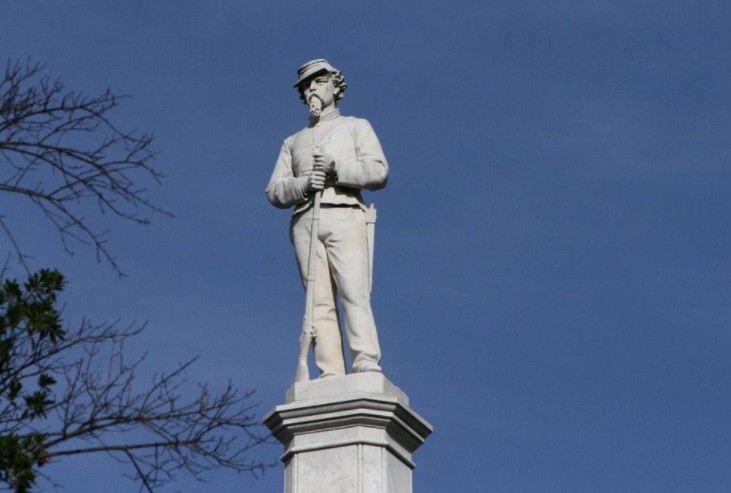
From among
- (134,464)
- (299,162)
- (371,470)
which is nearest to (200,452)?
(134,464)

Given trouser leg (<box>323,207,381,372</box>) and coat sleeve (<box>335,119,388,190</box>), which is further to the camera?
coat sleeve (<box>335,119,388,190</box>)

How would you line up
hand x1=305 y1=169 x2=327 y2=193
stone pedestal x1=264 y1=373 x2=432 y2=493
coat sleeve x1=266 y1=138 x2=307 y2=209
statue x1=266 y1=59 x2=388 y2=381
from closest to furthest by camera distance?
stone pedestal x1=264 y1=373 x2=432 y2=493 < statue x1=266 y1=59 x2=388 y2=381 < hand x1=305 y1=169 x2=327 y2=193 < coat sleeve x1=266 y1=138 x2=307 y2=209

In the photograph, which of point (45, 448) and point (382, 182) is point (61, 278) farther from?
point (382, 182)

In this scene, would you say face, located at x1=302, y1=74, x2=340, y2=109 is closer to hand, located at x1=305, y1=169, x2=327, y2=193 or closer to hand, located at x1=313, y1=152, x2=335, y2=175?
hand, located at x1=313, y1=152, x2=335, y2=175

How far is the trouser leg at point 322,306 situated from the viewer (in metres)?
15.6

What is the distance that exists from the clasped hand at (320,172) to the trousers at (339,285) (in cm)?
24

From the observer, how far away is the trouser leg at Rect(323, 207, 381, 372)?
50.6ft

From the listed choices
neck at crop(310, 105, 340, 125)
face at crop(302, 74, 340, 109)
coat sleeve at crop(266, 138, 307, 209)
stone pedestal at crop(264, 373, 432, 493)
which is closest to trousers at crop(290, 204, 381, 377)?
coat sleeve at crop(266, 138, 307, 209)

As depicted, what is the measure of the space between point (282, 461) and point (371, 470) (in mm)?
1021

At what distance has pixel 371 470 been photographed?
1476cm

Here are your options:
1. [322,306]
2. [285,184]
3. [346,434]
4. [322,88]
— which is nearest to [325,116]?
[322,88]

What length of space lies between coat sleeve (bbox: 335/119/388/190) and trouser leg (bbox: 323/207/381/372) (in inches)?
11.3

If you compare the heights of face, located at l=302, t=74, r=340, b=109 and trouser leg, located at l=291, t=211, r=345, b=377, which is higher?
face, located at l=302, t=74, r=340, b=109

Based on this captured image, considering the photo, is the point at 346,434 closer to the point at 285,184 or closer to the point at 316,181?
the point at 316,181
